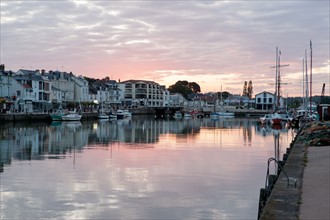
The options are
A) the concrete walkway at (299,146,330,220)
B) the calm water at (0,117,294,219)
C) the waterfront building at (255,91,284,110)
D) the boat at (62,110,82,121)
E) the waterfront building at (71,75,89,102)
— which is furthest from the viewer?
the waterfront building at (255,91,284,110)

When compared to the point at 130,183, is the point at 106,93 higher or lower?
higher

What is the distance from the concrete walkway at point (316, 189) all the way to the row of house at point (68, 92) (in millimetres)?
75024

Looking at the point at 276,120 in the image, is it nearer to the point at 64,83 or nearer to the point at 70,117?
the point at 70,117

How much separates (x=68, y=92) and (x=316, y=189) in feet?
390

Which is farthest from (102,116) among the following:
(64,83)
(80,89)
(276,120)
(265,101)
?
(265,101)

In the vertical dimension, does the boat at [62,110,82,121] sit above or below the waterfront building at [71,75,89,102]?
below

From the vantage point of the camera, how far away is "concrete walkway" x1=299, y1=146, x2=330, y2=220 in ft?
37.7

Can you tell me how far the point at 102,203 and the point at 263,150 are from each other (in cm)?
2396

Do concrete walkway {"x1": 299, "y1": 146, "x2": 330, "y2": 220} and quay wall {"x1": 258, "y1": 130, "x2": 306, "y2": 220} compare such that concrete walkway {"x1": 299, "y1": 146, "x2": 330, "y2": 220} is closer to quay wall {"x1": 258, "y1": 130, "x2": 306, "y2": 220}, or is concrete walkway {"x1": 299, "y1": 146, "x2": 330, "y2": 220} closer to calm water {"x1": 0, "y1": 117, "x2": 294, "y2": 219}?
quay wall {"x1": 258, "y1": 130, "x2": 306, "y2": 220}

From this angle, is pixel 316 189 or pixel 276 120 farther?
pixel 276 120

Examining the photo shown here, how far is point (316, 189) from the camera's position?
14.6m

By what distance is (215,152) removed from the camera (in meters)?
37.8

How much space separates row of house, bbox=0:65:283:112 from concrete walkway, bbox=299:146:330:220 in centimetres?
7502

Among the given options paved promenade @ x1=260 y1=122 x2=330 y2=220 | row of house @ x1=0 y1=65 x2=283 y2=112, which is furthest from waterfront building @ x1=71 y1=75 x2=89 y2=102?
paved promenade @ x1=260 y1=122 x2=330 y2=220
